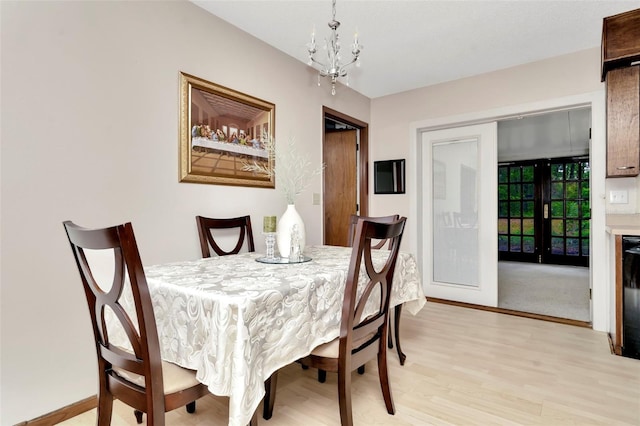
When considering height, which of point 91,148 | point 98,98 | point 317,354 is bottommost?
point 317,354

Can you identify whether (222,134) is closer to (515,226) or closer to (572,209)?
(515,226)

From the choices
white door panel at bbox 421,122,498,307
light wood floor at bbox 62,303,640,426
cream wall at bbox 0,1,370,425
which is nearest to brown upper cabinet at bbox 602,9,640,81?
white door panel at bbox 421,122,498,307

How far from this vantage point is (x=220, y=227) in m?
2.44

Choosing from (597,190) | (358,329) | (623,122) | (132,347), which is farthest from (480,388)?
(623,122)

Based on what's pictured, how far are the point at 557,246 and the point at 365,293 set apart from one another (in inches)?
259

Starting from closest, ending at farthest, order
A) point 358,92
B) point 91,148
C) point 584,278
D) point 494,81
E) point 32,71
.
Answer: point 32,71 → point 91,148 → point 494,81 → point 358,92 → point 584,278

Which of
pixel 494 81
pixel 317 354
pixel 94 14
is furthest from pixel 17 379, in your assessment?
pixel 494 81

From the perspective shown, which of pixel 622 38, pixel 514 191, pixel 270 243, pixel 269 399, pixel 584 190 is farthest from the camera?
pixel 514 191

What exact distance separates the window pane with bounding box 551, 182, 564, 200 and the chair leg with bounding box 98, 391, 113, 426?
7.44 meters

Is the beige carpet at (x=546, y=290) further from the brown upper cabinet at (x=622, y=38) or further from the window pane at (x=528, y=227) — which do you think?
the brown upper cabinet at (x=622, y=38)

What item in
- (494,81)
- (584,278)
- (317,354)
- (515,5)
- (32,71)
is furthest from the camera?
(584,278)

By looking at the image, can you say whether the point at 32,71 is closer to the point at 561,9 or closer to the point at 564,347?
the point at 561,9

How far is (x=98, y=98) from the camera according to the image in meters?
1.87

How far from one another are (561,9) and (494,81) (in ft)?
3.64
